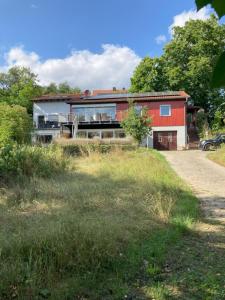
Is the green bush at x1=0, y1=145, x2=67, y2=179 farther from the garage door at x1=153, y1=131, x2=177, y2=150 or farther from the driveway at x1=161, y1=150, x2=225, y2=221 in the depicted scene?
the garage door at x1=153, y1=131, x2=177, y2=150

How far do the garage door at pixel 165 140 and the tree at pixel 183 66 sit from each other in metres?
7.83

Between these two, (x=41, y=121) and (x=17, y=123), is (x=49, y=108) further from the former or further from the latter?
(x=17, y=123)

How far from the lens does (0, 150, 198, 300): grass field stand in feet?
13.2

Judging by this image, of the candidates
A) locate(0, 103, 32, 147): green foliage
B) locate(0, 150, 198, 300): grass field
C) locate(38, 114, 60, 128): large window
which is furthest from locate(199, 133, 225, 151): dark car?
locate(0, 150, 198, 300): grass field

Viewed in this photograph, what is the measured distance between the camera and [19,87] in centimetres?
5691

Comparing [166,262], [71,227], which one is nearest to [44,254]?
[71,227]

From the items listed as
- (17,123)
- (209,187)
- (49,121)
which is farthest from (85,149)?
(49,121)

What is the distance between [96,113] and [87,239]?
117 feet

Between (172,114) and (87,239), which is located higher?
(172,114)

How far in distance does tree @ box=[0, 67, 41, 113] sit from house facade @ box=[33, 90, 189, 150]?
36.7 feet

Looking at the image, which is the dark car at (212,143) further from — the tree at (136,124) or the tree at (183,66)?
the tree at (183,66)

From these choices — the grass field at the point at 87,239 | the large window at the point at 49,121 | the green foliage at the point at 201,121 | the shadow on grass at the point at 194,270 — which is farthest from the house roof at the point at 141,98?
the shadow on grass at the point at 194,270

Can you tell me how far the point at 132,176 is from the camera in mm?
11773

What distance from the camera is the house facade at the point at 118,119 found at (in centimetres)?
3844
